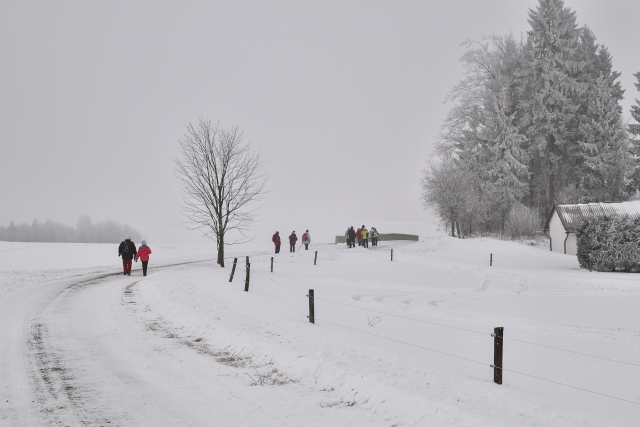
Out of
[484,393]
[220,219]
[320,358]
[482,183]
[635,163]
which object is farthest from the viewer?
[482,183]

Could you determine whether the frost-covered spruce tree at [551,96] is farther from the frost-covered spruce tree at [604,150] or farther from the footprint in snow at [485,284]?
the footprint in snow at [485,284]

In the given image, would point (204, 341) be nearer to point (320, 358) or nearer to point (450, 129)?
point (320, 358)

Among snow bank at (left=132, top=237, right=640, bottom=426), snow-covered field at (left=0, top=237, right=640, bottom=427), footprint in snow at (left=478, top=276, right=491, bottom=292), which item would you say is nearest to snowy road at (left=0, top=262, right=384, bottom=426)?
snow-covered field at (left=0, top=237, right=640, bottom=427)

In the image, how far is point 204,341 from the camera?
31.3 feet

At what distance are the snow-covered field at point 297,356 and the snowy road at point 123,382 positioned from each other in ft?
0.10

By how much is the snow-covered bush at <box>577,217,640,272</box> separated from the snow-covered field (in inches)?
399

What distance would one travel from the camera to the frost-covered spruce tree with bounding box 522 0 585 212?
53.3 m

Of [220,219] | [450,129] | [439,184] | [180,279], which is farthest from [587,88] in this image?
[180,279]

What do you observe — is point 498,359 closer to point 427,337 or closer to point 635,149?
point 427,337

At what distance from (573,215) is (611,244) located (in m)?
14.9

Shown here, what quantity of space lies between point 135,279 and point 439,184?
41.2 metres

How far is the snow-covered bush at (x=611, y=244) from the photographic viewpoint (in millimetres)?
29109

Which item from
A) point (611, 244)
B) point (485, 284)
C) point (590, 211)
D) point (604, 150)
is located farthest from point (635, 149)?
point (485, 284)

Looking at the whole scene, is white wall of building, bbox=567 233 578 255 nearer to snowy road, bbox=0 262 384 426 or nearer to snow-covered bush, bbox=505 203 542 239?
snow-covered bush, bbox=505 203 542 239
